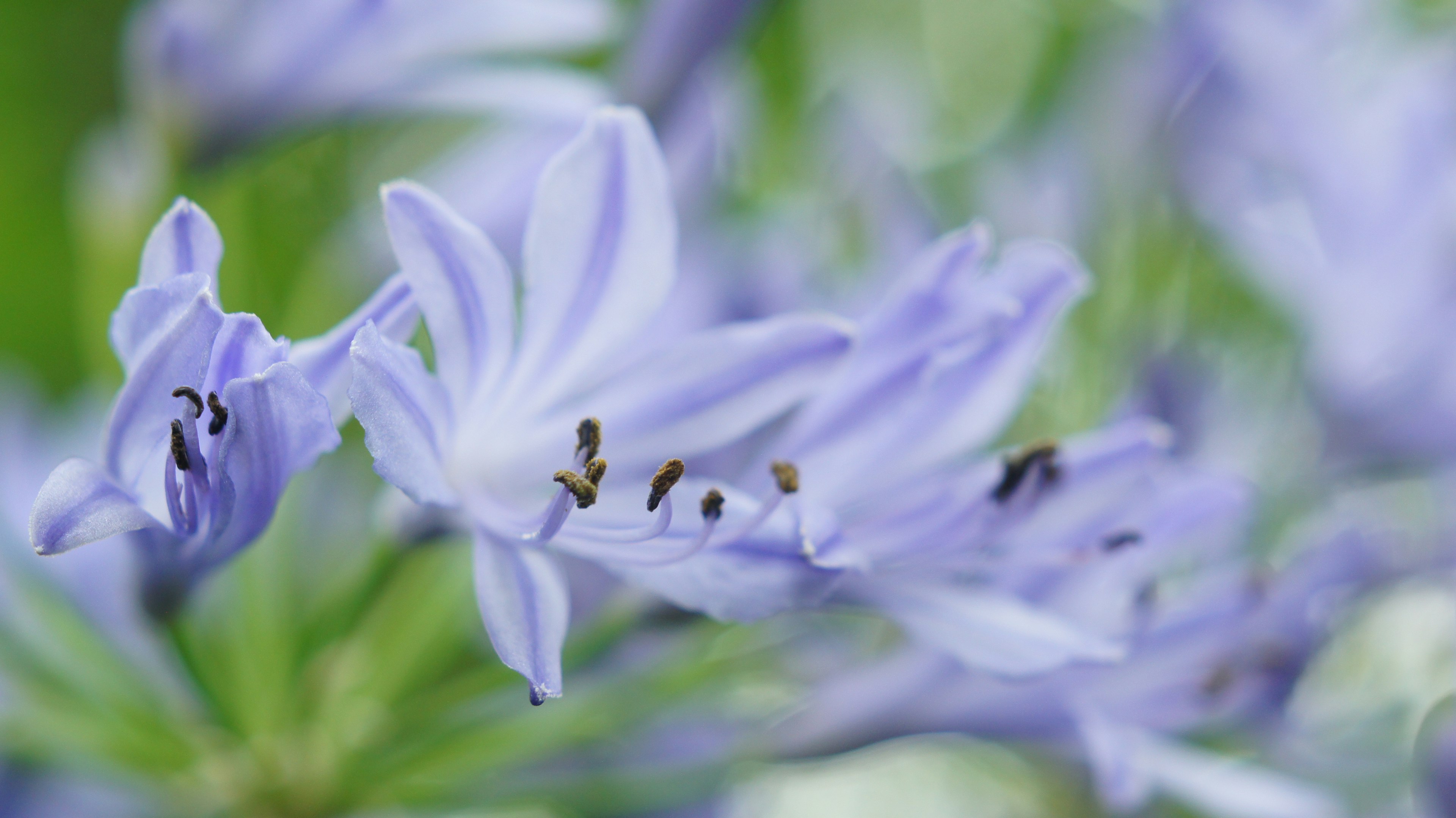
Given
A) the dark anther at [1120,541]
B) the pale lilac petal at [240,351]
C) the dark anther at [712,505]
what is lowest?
the dark anther at [1120,541]

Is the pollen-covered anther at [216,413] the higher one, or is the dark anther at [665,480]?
the pollen-covered anther at [216,413]

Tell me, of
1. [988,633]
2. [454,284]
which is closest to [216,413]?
[454,284]

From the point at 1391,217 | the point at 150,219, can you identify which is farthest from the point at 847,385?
the point at 1391,217

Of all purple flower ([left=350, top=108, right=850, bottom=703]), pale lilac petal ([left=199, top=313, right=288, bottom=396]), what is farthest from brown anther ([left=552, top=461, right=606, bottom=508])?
pale lilac petal ([left=199, top=313, right=288, bottom=396])

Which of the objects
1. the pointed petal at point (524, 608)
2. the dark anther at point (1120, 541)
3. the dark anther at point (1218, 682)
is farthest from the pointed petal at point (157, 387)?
the dark anther at point (1218, 682)

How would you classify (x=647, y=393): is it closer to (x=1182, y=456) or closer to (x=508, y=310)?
(x=508, y=310)

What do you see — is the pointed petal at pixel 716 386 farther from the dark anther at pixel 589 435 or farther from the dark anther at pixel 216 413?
the dark anther at pixel 216 413

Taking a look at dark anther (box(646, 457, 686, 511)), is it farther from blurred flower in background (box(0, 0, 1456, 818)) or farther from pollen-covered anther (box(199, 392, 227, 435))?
pollen-covered anther (box(199, 392, 227, 435))
